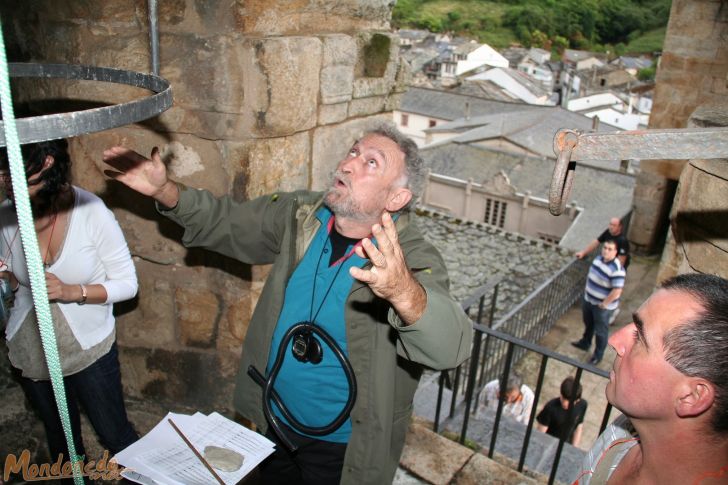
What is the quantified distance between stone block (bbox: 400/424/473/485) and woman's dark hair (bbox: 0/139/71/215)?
6.50ft

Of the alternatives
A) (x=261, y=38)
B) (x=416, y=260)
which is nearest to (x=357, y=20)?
(x=261, y=38)

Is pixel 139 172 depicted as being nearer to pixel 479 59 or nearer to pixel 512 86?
pixel 512 86

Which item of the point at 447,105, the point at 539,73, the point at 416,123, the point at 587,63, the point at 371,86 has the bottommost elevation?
the point at 416,123

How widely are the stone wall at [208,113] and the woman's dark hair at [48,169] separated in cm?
49

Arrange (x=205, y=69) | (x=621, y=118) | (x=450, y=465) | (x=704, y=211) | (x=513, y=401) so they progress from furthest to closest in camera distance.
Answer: (x=621, y=118) → (x=513, y=401) → (x=450, y=465) → (x=205, y=69) → (x=704, y=211)

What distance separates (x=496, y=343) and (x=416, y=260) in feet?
18.4

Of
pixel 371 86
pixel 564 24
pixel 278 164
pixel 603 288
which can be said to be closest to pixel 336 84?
pixel 371 86

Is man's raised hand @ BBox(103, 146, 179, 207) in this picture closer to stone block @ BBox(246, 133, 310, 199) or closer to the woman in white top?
the woman in white top

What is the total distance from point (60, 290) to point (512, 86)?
1735 inches

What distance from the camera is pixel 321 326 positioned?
197 cm

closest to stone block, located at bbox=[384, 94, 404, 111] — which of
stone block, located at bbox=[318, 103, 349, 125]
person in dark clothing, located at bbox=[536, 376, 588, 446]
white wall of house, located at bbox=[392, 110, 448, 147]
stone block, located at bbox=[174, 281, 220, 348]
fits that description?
stone block, located at bbox=[318, 103, 349, 125]

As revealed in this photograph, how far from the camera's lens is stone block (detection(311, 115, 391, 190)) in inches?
105

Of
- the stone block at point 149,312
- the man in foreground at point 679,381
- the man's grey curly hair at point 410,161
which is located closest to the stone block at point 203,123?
the man's grey curly hair at point 410,161

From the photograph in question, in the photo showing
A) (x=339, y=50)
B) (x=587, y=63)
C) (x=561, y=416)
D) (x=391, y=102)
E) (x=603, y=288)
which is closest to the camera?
(x=339, y=50)
